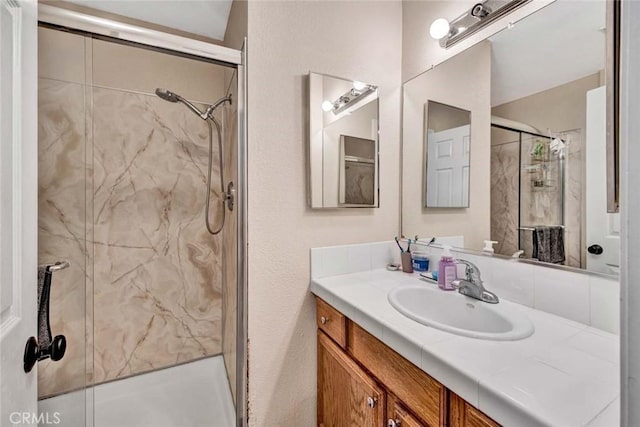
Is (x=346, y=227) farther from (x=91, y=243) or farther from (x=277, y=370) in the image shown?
(x=91, y=243)

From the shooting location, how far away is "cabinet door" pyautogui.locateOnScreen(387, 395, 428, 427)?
776mm

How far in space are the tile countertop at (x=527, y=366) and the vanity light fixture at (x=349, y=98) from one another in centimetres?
91

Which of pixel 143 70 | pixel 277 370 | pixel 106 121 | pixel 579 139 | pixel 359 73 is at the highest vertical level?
pixel 143 70

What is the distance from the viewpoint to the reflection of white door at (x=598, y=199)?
2.68 ft

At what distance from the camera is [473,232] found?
4.00ft

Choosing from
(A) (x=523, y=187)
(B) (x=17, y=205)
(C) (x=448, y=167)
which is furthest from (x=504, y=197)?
(B) (x=17, y=205)

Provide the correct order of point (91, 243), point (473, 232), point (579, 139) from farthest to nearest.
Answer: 1. point (91, 243)
2. point (473, 232)
3. point (579, 139)

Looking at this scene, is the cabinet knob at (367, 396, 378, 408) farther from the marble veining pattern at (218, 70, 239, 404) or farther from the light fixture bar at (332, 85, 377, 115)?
the light fixture bar at (332, 85, 377, 115)

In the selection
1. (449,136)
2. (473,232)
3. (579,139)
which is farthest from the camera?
(449,136)

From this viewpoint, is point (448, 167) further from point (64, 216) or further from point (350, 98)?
point (64, 216)

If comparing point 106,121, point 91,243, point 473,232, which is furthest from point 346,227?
point 106,121

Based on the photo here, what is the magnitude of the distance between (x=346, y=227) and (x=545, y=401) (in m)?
0.98

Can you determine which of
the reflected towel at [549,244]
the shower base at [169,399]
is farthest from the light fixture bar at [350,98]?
the shower base at [169,399]

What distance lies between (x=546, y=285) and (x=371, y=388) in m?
0.68
